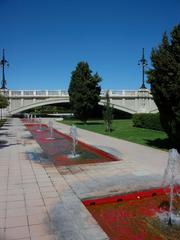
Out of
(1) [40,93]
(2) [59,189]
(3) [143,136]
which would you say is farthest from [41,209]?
(1) [40,93]

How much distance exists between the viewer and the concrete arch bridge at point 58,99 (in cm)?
5169

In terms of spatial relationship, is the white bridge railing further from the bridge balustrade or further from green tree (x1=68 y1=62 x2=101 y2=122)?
green tree (x1=68 y1=62 x2=101 y2=122)

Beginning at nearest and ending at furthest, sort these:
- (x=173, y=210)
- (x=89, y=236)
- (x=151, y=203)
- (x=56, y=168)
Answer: (x=89, y=236) < (x=173, y=210) < (x=151, y=203) < (x=56, y=168)

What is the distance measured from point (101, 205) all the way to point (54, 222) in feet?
4.18

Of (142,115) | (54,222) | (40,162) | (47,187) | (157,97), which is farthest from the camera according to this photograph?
(142,115)

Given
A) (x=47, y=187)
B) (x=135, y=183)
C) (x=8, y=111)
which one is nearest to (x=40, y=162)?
(x=47, y=187)

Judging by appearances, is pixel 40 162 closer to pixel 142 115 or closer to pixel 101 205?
pixel 101 205

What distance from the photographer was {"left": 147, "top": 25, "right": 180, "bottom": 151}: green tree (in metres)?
10.7

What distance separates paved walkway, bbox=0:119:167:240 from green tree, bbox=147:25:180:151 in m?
1.38

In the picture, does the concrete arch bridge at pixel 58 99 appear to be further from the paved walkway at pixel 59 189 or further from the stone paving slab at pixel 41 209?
the stone paving slab at pixel 41 209

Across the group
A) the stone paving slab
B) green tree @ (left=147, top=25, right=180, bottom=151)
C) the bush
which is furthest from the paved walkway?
the bush

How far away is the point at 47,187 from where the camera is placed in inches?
267

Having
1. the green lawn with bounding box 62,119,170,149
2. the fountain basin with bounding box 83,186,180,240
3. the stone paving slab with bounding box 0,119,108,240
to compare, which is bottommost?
the fountain basin with bounding box 83,186,180,240

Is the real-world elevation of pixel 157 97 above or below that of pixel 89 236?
above
